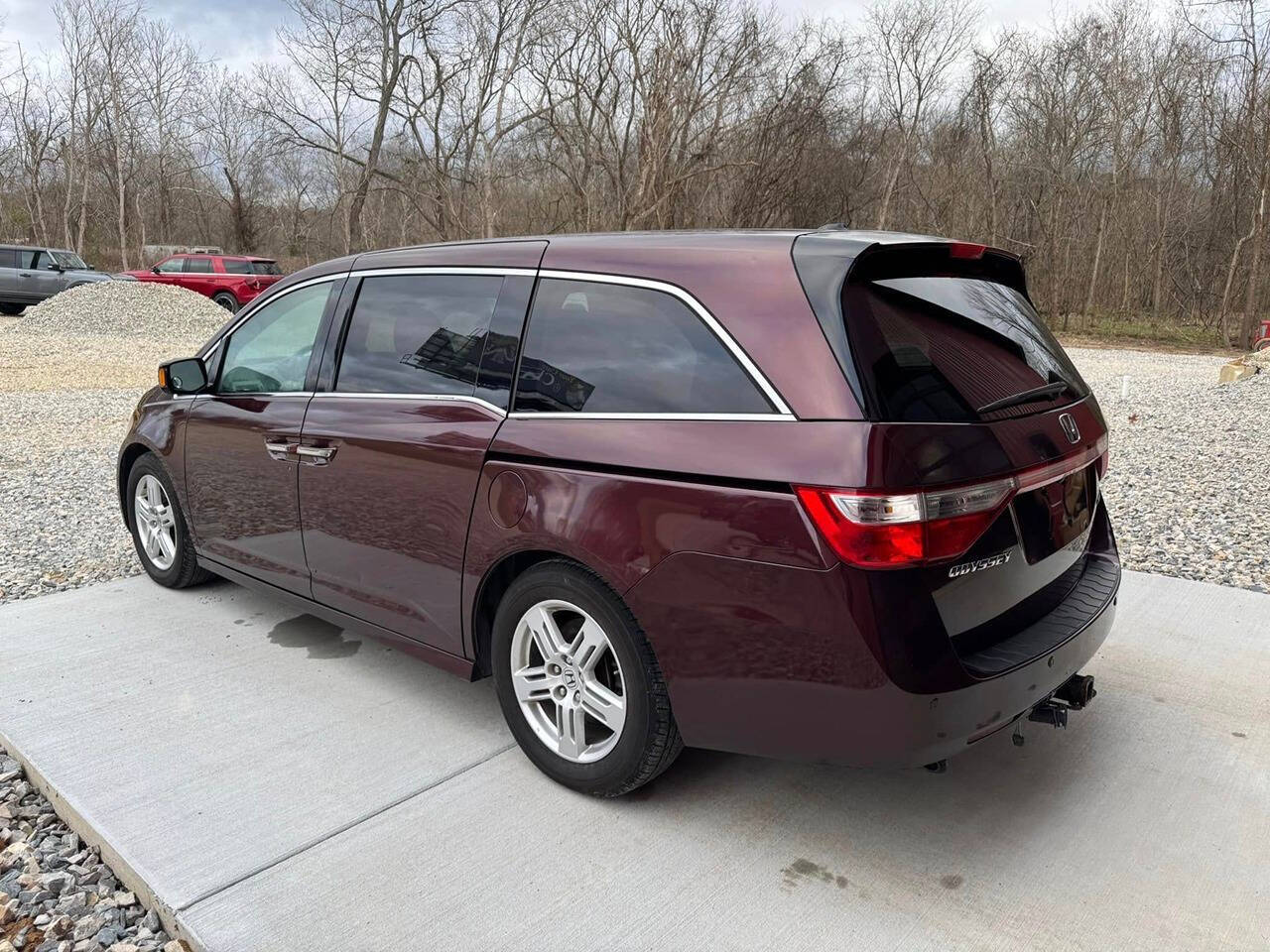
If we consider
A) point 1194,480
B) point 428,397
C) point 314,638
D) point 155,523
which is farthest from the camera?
point 1194,480

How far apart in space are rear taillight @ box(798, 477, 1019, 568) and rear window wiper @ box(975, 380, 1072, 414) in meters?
0.39

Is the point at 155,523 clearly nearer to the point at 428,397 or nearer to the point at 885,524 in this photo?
the point at 428,397

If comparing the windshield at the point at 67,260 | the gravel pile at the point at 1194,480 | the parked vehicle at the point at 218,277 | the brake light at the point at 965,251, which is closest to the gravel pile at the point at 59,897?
the brake light at the point at 965,251

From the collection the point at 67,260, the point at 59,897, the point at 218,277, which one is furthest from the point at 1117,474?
the point at 67,260

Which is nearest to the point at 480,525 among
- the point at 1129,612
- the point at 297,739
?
the point at 297,739

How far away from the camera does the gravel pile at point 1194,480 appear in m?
5.25

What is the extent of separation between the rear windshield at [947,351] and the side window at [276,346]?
2310 mm

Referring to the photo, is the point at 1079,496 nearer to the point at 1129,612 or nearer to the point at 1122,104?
the point at 1129,612

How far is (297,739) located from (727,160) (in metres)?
26.2

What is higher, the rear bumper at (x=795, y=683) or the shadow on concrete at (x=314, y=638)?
the rear bumper at (x=795, y=683)

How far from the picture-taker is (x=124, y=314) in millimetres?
20594

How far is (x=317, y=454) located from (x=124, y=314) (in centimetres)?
2026

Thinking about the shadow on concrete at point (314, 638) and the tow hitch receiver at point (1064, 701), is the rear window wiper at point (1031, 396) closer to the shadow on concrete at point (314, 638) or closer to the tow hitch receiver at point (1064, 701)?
the tow hitch receiver at point (1064, 701)

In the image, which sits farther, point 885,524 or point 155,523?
point 155,523
